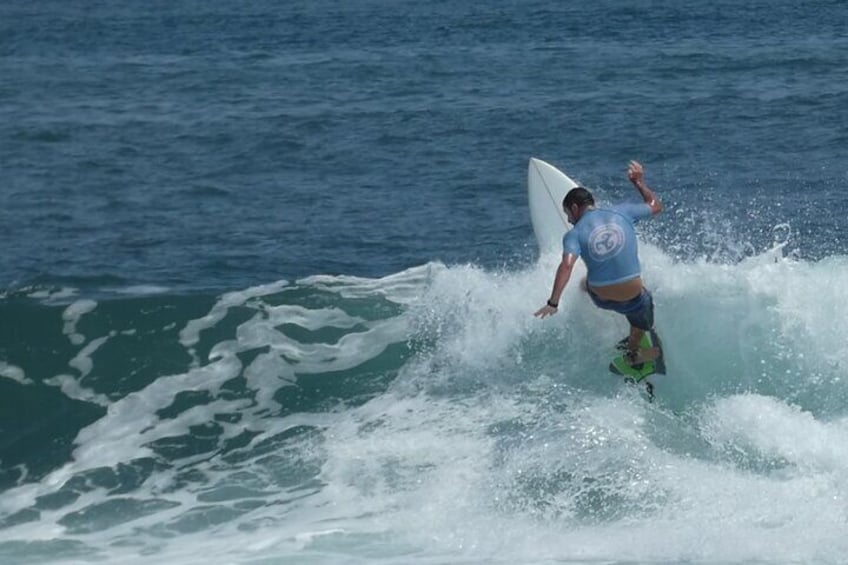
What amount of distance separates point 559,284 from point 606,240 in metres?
0.50

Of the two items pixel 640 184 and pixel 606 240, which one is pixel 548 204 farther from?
pixel 606 240

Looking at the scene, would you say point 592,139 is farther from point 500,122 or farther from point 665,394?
point 665,394

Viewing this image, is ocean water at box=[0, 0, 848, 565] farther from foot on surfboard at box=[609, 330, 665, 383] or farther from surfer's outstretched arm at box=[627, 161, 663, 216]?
surfer's outstretched arm at box=[627, 161, 663, 216]

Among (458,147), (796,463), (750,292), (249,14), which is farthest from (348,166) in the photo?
(249,14)

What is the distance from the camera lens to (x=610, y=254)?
33.7ft

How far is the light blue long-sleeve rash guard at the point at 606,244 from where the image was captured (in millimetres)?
10219

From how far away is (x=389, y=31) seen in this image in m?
31.5

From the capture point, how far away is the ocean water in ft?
32.2

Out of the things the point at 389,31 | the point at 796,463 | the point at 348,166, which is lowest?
the point at 796,463

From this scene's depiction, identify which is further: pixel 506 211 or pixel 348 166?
pixel 348 166

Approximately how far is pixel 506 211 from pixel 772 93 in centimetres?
724

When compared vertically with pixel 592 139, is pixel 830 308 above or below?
below

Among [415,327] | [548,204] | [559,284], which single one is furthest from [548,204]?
[559,284]

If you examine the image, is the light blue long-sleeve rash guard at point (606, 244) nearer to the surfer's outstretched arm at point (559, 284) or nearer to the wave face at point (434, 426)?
the surfer's outstretched arm at point (559, 284)
